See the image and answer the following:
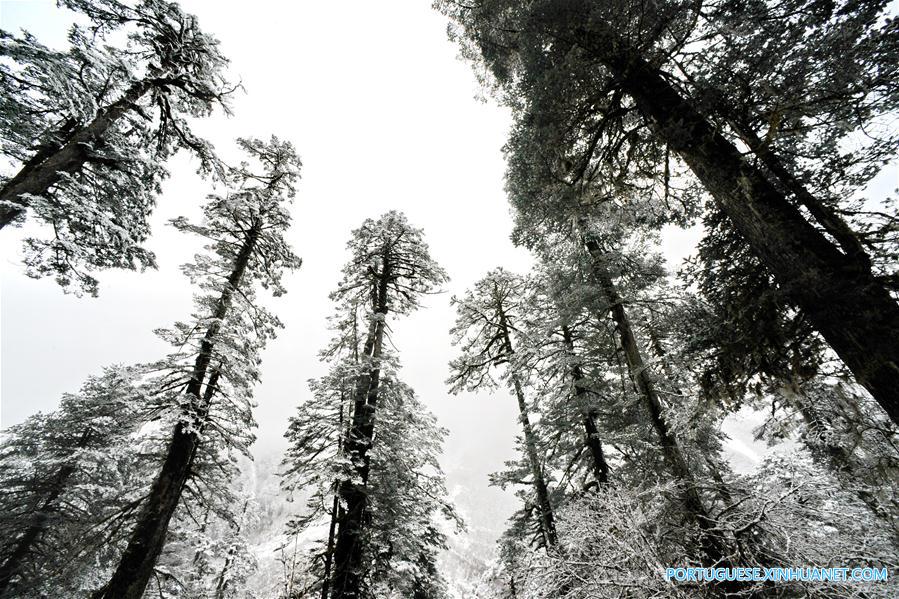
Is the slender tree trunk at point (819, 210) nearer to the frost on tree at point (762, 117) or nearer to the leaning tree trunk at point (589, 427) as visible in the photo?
the frost on tree at point (762, 117)

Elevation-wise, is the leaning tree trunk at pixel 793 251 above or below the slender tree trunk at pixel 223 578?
above

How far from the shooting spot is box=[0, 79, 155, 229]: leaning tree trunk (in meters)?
5.83

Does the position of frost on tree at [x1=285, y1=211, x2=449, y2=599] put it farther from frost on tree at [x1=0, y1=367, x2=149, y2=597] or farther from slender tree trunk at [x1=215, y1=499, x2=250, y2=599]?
slender tree trunk at [x1=215, y1=499, x2=250, y2=599]

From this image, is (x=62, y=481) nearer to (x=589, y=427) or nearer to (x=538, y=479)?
(x=538, y=479)

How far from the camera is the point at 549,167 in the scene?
703 centimetres

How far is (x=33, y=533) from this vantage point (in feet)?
46.6

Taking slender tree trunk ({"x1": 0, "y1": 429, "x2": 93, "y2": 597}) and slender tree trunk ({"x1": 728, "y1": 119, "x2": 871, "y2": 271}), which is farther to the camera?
slender tree trunk ({"x1": 0, "y1": 429, "x2": 93, "y2": 597})

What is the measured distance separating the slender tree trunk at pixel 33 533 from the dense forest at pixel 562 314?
0.37 feet

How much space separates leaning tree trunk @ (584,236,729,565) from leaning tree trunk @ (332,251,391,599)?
270 inches

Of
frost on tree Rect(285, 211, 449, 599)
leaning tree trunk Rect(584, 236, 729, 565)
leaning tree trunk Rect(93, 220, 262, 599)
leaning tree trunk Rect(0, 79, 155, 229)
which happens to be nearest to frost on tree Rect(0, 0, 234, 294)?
leaning tree trunk Rect(0, 79, 155, 229)

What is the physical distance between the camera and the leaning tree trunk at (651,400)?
6.62 meters

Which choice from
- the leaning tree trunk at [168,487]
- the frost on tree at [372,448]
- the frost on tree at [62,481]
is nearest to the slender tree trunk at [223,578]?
the frost on tree at [62,481]

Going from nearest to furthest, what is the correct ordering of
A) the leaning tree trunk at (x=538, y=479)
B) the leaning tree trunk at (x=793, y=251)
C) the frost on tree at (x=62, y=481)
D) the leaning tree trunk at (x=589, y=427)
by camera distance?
the leaning tree trunk at (x=793, y=251), the leaning tree trunk at (x=589, y=427), the leaning tree trunk at (x=538, y=479), the frost on tree at (x=62, y=481)

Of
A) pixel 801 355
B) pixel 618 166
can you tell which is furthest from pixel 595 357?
pixel 801 355
